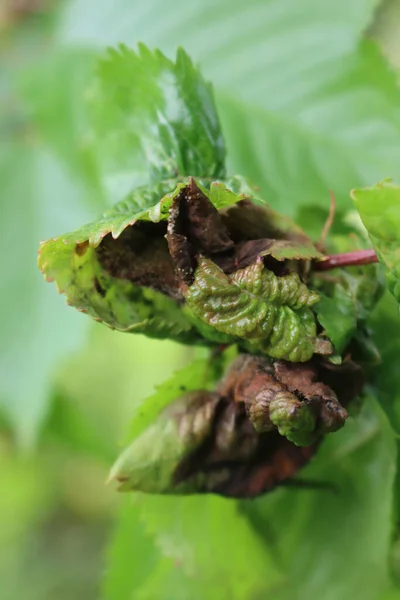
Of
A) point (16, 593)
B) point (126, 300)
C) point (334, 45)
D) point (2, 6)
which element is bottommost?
point (16, 593)

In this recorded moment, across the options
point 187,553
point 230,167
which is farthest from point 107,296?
point 230,167

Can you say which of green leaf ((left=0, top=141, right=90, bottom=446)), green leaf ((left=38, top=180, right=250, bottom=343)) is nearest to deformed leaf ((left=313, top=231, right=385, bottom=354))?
green leaf ((left=38, top=180, right=250, bottom=343))

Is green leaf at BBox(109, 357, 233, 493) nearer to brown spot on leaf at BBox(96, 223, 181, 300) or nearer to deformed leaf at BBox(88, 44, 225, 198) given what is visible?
brown spot on leaf at BBox(96, 223, 181, 300)

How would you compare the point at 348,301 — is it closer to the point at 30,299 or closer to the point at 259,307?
the point at 259,307

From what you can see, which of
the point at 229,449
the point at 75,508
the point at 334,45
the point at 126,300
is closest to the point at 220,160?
the point at 126,300

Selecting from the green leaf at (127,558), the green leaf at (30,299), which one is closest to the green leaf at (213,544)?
the green leaf at (127,558)

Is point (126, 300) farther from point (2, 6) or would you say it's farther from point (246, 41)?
point (2, 6)

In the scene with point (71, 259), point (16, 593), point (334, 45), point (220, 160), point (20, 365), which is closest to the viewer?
point (71, 259)

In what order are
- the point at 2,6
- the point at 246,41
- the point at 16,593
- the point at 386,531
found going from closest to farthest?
the point at 386,531, the point at 246,41, the point at 2,6, the point at 16,593
